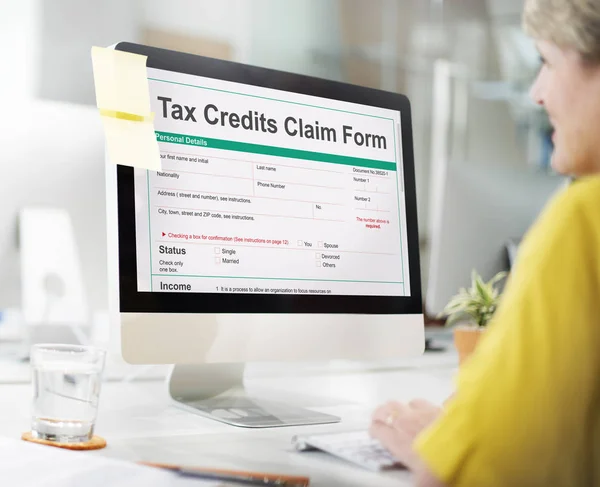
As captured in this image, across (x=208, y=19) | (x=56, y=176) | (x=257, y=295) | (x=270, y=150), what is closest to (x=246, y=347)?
(x=257, y=295)

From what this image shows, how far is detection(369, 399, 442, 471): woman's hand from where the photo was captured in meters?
0.85

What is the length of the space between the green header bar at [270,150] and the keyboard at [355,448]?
0.44 meters

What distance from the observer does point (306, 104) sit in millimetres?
1260

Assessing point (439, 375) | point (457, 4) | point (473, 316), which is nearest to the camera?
point (473, 316)

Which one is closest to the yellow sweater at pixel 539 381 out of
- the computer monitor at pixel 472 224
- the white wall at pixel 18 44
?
the computer monitor at pixel 472 224

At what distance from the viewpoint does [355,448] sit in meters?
0.92

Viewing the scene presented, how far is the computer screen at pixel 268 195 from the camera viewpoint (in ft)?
3.62

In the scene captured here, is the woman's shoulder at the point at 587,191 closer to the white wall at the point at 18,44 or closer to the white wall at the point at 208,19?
the white wall at the point at 18,44

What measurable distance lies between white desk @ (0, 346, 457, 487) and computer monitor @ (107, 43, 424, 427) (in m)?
0.06

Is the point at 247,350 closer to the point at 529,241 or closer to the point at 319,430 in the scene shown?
the point at 319,430

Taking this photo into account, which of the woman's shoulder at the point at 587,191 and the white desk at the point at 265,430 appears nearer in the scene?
the woman's shoulder at the point at 587,191

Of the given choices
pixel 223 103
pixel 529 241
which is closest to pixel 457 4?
pixel 223 103

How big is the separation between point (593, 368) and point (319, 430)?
61 centimetres

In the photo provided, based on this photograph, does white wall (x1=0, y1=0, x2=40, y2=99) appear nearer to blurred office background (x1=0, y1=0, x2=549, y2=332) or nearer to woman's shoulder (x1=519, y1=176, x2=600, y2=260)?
blurred office background (x1=0, y1=0, x2=549, y2=332)
